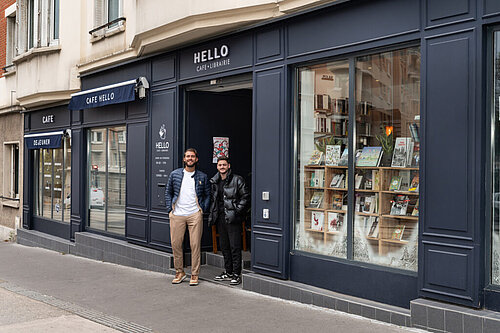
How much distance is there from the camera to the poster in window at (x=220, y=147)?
10500mm

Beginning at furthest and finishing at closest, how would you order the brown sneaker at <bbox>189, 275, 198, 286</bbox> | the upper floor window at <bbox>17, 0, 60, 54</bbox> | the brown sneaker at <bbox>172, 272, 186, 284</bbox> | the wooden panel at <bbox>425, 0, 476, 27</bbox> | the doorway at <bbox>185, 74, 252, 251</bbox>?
the upper floor window at <bbox>17, 0, 60, 54</bbox> → the doorway at <bbox>185, 74, 252, 251</bbox> → the brown sneaker at <bbox>172, 272, 186, 284</bbox> → the brown sneaker at <bbox>189, 275, 198, 286</bbox> → the wooden panel at <bbox>425, 0, 476, 27</bbox>

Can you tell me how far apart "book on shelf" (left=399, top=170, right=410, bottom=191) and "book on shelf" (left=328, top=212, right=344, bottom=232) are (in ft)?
3.22

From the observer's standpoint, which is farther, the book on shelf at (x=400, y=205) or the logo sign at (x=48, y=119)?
the logo sign at (x=48, y=119)

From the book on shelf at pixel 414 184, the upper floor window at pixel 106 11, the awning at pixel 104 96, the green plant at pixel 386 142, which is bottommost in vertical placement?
the book on shelf at pixel 414 184

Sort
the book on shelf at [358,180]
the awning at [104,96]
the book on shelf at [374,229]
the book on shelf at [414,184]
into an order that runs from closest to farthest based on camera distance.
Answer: the book on shelf at [414,184]
the book on shelf at [374,229]
the book on shelf at [358,180]
the awning at [104,96]

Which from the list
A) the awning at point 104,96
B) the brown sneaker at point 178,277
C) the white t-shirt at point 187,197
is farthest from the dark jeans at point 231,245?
the awning at point 104,96

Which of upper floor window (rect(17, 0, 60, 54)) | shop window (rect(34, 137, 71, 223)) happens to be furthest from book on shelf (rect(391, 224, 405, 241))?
upper floor window (rect(17, 0, 60, 54))

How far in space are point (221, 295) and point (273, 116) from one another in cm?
267

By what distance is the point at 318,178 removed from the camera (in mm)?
7867

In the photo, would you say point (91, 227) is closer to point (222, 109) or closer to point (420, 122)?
point (222, 109)

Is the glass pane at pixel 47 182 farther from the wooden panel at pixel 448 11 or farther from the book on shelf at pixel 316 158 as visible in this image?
the wooden panel at pixel 448 11

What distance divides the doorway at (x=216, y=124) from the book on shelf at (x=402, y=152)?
3.79 metres

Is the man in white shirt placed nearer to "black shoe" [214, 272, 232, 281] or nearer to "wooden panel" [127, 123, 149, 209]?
Result: "black shoe" [214, 272, 232, 281]

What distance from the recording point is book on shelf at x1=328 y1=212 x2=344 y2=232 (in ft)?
24.6
